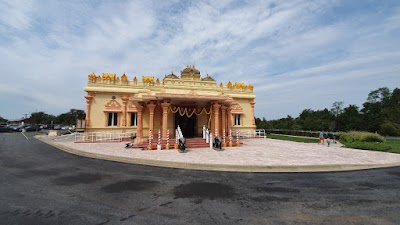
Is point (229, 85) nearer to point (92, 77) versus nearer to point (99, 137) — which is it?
point (92, 77)

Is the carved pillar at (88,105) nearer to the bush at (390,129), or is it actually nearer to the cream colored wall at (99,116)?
the cream colored wall at (99,116)

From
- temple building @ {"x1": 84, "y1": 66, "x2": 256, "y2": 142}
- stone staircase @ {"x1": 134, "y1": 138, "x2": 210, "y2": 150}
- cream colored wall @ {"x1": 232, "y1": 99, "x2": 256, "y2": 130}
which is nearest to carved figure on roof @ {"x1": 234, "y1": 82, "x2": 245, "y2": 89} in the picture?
cream colored wall @ {"x1": 232, "y1": 99, "x2": 256, "y2": 130}

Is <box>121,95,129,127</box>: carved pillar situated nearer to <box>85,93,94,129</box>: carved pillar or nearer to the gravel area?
<box>85,93,94,129</box>: carved pillar

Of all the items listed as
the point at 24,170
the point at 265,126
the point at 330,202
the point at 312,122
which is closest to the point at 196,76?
the point at 24,170

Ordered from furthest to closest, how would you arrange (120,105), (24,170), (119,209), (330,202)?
(120,105) < (24,170) < (330,202) < (119,209)

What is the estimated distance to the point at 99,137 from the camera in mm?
18047

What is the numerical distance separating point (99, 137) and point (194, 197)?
16589 mm

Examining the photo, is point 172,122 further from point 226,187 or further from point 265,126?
point 265,126

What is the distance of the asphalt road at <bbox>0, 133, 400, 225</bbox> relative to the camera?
346 cm

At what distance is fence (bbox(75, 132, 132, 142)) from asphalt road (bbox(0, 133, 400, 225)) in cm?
1060

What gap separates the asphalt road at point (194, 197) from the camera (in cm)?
346

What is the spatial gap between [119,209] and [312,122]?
49975 millimetres

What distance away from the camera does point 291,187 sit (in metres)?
5.39

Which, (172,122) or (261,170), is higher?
(172,122)
